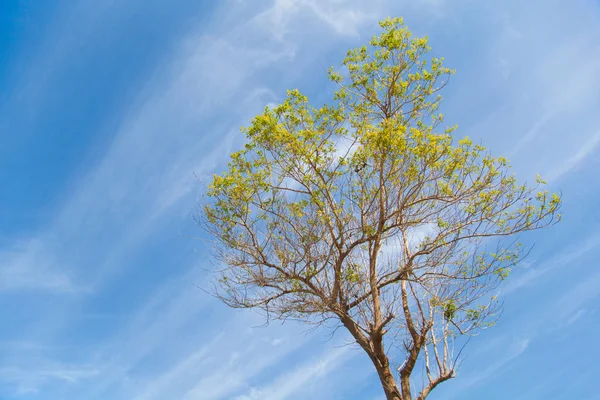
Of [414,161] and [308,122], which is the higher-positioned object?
[308,122]

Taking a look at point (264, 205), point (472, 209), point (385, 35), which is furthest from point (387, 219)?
point (385, 35)

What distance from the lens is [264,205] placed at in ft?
26.3

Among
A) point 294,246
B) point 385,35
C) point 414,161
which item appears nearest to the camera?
point 414,161

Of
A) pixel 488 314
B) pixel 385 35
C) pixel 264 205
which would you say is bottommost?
pixel 488 314

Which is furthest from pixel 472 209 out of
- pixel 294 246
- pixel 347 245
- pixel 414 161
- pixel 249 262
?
pixel 249 262

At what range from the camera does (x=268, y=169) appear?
8055mm

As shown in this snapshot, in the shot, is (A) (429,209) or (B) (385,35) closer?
(A) (429,209)

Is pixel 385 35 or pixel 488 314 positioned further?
→ pixel 385 35

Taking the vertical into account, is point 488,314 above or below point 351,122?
below

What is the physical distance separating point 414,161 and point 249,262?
3078 millimetres

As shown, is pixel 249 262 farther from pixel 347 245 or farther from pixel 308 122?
pixel 308 122

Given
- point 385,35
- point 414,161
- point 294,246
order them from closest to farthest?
point 414,161, point 294,246, point 385,35

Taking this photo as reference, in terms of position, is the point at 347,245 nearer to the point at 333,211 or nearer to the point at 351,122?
the point at 333,211

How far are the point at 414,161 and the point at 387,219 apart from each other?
1.01 m
